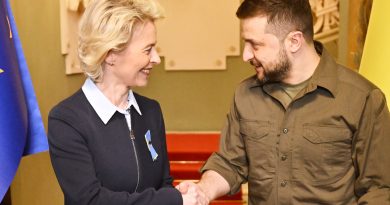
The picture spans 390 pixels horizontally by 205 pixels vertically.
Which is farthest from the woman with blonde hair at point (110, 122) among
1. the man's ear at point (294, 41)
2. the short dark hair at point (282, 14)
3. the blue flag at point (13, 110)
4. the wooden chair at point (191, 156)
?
the wooden chair at point (191, 156)

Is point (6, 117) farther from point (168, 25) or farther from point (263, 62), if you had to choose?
point (168, 25)

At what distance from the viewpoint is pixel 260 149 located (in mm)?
2145

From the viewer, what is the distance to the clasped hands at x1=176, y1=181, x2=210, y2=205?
6.51 feet

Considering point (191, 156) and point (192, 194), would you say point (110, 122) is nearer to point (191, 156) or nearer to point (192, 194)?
point (192, 194)

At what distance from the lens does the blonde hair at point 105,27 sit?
183 centimetres

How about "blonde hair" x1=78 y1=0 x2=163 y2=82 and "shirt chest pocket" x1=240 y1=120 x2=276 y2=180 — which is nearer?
"blonde hair" x1=78 y1=0 x2=163 y2=82

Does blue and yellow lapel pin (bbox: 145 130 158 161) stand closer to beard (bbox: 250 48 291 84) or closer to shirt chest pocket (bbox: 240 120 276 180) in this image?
shirt chest pocket (bbox: 240 120 276 180)

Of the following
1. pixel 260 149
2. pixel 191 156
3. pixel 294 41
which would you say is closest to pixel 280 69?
pixel 294 41

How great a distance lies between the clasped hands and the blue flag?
63 cm

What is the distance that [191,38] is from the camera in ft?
18.5

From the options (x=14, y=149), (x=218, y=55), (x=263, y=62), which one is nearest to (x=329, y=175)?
(x=263, y=62)

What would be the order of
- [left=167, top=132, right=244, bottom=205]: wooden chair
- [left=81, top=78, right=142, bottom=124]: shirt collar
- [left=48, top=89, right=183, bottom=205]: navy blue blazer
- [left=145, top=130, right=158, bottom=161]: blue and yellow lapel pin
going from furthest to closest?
[left=167, top=132, right=244, bottom=205]: wooden chair
[left=145, top=130, right=158, bottom=161]: blue and yellow lapel pin
[left=81, top=78, right=142, bottom=124]: shirt collar
[left=48, top=89, right=183, bottom=205]: navy blue blazer

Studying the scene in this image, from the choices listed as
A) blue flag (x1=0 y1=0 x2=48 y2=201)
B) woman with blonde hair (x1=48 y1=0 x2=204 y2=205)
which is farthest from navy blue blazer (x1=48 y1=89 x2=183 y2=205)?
blue flag (x1=0 y1=0 x2=48 y2=201)

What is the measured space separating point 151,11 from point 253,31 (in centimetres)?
44
